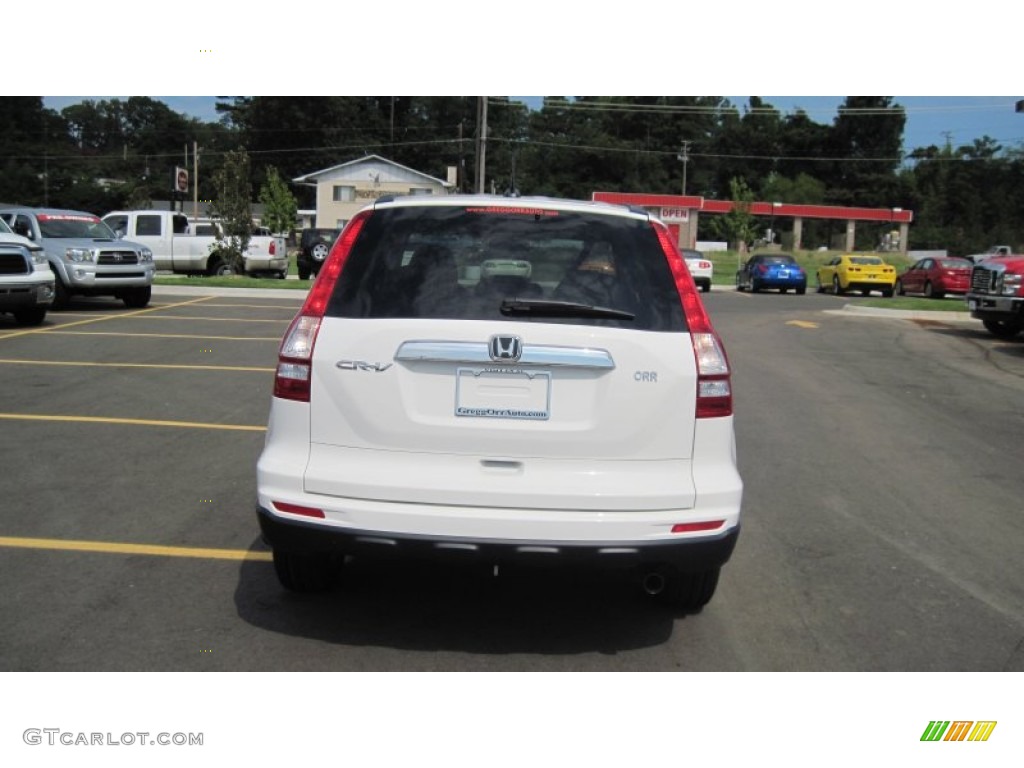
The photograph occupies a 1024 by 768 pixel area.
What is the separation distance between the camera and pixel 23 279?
14.8m

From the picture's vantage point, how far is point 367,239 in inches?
166

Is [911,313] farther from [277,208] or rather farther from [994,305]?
[277,208]

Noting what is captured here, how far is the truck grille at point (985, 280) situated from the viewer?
54.8 feet

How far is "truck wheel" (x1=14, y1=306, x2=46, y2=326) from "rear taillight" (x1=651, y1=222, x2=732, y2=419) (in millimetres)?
13666

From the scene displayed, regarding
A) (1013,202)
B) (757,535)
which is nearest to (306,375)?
(757,535)

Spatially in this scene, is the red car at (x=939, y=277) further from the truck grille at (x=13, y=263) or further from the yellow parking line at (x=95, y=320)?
the truck grille at (x=13, y=263)

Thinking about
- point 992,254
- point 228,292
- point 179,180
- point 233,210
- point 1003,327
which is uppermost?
point 179,180

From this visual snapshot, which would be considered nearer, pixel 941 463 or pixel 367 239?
pixel 367 239

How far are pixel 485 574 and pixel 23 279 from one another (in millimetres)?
12806

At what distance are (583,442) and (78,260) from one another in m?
16.3

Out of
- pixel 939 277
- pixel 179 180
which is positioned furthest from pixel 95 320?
pixel 939 277

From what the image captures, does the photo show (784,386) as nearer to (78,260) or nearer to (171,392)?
(171,392)

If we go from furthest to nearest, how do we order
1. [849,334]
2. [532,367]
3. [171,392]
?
1. [849,334]
2. [171,392]
3. [532,367]

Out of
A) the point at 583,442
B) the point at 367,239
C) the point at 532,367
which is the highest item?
the point at 367,239
